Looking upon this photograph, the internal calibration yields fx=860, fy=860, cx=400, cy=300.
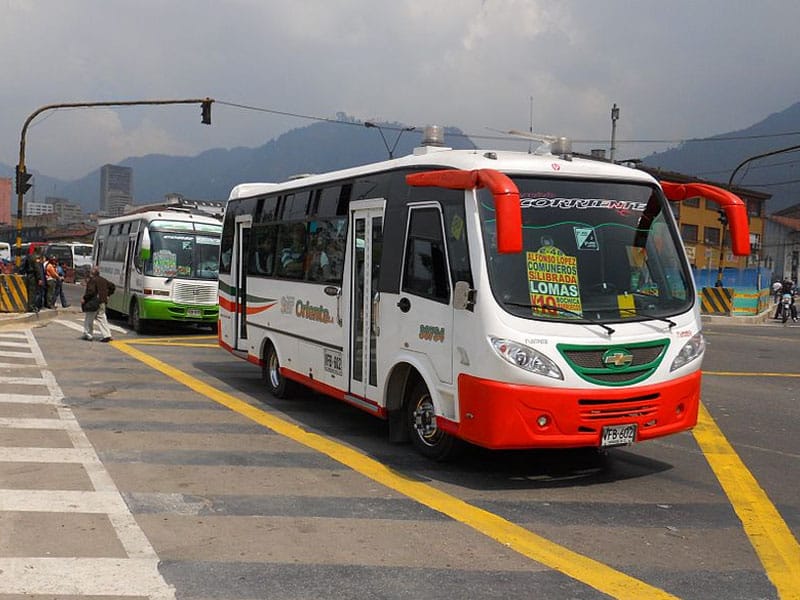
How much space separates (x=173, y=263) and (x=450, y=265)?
1449cm

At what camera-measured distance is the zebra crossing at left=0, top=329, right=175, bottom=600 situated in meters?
4.86

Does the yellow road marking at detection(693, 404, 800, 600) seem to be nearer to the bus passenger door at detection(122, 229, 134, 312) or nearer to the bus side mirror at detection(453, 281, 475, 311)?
the bus side mirror at detection(453, 281, 475, 311)

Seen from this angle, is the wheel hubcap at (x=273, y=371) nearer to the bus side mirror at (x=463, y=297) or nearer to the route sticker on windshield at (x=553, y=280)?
the bus side mirror at (x=463, y=297)

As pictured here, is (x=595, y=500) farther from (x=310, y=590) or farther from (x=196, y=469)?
(x=196, y=469)

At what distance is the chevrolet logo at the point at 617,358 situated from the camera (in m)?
6.99

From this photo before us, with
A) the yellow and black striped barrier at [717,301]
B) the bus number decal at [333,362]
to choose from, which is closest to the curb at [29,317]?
the bus number decal at [333,362]

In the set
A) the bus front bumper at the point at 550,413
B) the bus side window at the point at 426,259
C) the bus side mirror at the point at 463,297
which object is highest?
the bus side window at the point at 426,259

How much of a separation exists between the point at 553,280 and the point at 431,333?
1205mm

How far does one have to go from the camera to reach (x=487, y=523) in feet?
20.3

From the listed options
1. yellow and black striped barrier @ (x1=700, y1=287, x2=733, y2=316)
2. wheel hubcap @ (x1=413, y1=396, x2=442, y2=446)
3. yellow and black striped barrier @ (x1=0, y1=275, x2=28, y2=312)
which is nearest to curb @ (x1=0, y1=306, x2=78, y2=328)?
yellow and black striped barrier @ (x1=0, y1=275, x2=28, y2=312)

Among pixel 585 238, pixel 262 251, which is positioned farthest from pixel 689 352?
pixel 262 251

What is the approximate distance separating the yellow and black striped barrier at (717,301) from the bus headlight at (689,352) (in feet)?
92.5

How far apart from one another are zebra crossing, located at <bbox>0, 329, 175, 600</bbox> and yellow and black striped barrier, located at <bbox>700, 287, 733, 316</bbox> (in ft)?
96.0

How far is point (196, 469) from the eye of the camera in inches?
299
